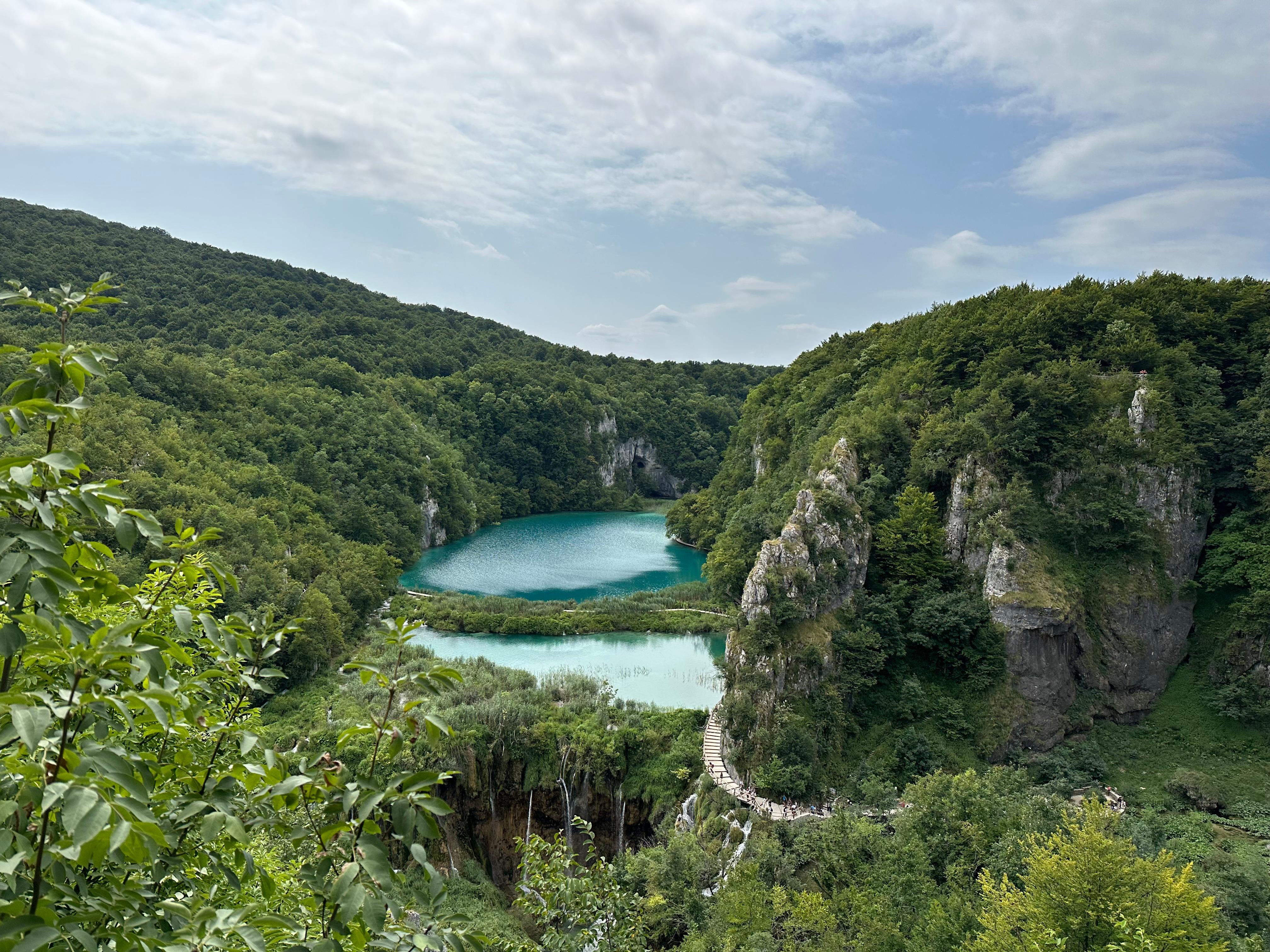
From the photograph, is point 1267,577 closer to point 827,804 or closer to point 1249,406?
point 1249,406

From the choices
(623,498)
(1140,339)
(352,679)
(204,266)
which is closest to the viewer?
(1140,339)

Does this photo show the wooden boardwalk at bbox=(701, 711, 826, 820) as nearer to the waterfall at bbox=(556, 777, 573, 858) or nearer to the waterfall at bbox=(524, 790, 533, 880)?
the waterfall at bbox=(556, 777, 573, 858)

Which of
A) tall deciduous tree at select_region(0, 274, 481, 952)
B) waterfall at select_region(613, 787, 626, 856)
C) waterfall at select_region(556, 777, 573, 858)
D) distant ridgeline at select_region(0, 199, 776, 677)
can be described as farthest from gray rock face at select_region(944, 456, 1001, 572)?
tall deciduous tree at select_region(0, 274, 481, 952)

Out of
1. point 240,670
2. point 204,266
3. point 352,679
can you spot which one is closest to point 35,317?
point 204,266

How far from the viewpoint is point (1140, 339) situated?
29.9m

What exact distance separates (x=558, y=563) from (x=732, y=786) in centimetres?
3782

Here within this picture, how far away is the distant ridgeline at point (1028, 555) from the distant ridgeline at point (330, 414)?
20.0 m

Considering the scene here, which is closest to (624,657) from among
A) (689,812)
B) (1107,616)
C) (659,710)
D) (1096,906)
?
(659,710)

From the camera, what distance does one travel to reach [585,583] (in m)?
52.5

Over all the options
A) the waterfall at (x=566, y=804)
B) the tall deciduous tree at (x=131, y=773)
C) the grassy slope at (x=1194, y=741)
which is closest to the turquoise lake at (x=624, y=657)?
the waterfall at (x=566, y=804)

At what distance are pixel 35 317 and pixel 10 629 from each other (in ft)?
231

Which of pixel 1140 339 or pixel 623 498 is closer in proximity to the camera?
pixel 1140 339

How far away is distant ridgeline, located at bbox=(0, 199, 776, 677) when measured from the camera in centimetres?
3872

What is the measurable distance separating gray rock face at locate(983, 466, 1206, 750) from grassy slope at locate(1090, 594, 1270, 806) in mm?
495
